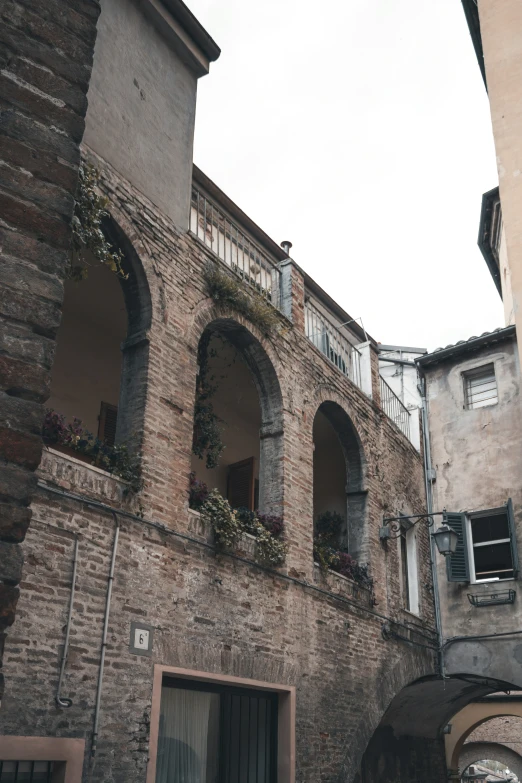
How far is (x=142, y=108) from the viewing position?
9414 mm

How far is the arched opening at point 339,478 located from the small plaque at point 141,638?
210 inches

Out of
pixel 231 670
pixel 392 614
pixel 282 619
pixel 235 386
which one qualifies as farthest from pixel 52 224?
pixel 392 614

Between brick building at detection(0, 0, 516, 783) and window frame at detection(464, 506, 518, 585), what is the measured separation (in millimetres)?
823

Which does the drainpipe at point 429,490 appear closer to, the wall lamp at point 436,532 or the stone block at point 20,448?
the wall lamp at point 436,532

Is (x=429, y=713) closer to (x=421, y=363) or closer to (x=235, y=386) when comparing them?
(x=421, y=363)

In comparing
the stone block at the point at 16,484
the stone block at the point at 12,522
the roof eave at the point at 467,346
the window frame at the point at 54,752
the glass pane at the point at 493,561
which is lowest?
the window frame at the point at 54,752

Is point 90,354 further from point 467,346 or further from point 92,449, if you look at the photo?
point 467,346

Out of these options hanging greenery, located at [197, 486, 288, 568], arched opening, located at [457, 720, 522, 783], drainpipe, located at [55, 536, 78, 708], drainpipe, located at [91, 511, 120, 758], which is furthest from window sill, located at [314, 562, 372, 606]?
arched opening, located at [457, 720, 522, 783]

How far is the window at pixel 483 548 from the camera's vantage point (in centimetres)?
1371

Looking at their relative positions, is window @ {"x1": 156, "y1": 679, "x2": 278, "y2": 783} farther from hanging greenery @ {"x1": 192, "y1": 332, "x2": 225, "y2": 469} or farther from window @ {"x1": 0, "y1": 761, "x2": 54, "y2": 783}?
hanging greenery @ {"x1": 192, "y1": 332, "x2": 225, "y2": 469}

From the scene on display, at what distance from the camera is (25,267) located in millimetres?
3820

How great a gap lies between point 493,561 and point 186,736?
24.4 feet

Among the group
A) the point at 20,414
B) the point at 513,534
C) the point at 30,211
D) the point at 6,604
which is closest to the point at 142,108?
the point at 30,211

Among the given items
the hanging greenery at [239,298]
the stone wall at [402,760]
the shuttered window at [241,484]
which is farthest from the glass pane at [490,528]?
the hanging greenery at [239,298]
